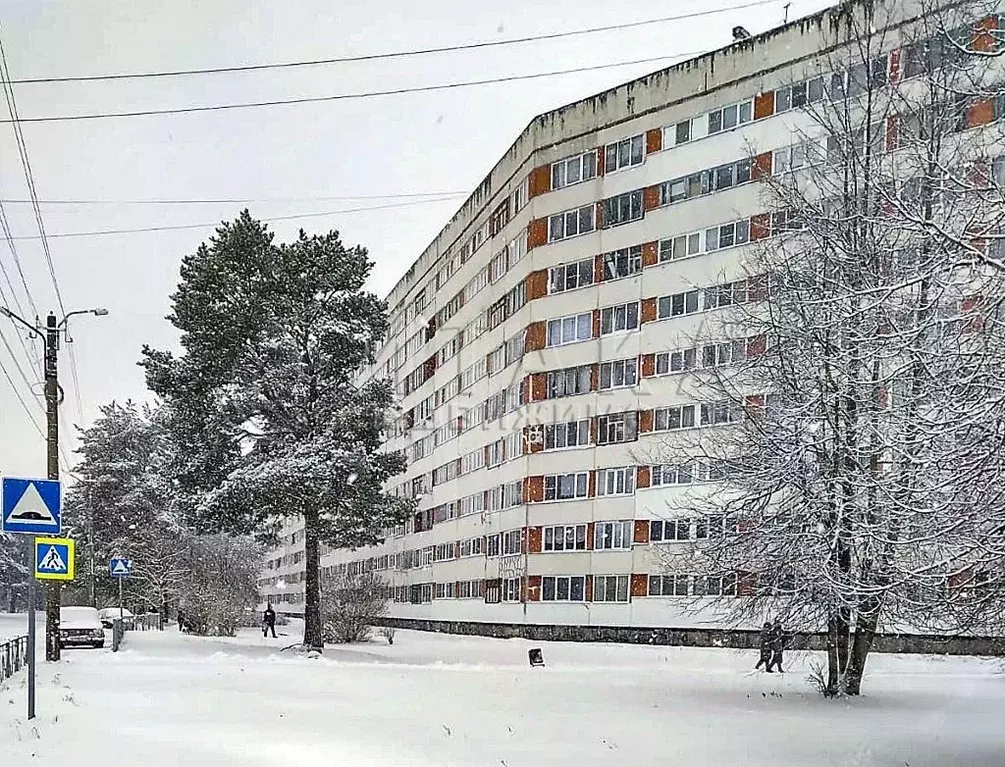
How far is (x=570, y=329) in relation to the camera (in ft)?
169

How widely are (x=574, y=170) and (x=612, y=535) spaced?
15563mm

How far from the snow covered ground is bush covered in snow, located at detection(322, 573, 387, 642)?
1259 centimetres

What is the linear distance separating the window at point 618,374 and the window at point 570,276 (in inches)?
150

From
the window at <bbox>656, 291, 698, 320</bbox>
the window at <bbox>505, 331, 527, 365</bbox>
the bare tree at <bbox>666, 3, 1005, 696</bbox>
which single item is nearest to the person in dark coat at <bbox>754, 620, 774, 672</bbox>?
the bare tree at <bbox>666, 3, 1005, 696</bbox>

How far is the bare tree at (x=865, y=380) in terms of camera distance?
11938mm

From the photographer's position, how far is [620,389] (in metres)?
49.1

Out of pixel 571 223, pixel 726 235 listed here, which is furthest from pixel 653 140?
pixel 726 235

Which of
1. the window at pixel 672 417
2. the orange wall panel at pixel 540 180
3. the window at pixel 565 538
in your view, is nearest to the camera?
the window at pixel 672 417

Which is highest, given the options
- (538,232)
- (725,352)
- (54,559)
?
(538,232)

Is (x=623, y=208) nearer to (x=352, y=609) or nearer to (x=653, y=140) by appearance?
(x=653, y=140)

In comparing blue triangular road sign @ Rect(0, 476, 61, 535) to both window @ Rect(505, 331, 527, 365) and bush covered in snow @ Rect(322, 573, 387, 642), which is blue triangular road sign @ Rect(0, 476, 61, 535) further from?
window @ Rect(505, 331, 527, 365)

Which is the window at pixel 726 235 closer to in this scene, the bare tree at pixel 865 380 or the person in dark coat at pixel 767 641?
the bare tree at pixel 865 380

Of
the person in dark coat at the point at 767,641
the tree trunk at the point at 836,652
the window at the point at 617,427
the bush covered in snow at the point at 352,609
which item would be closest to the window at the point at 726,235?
the window at the point at 617,427

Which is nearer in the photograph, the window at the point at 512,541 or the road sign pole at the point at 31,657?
the road sign pole at the point at 31,657
